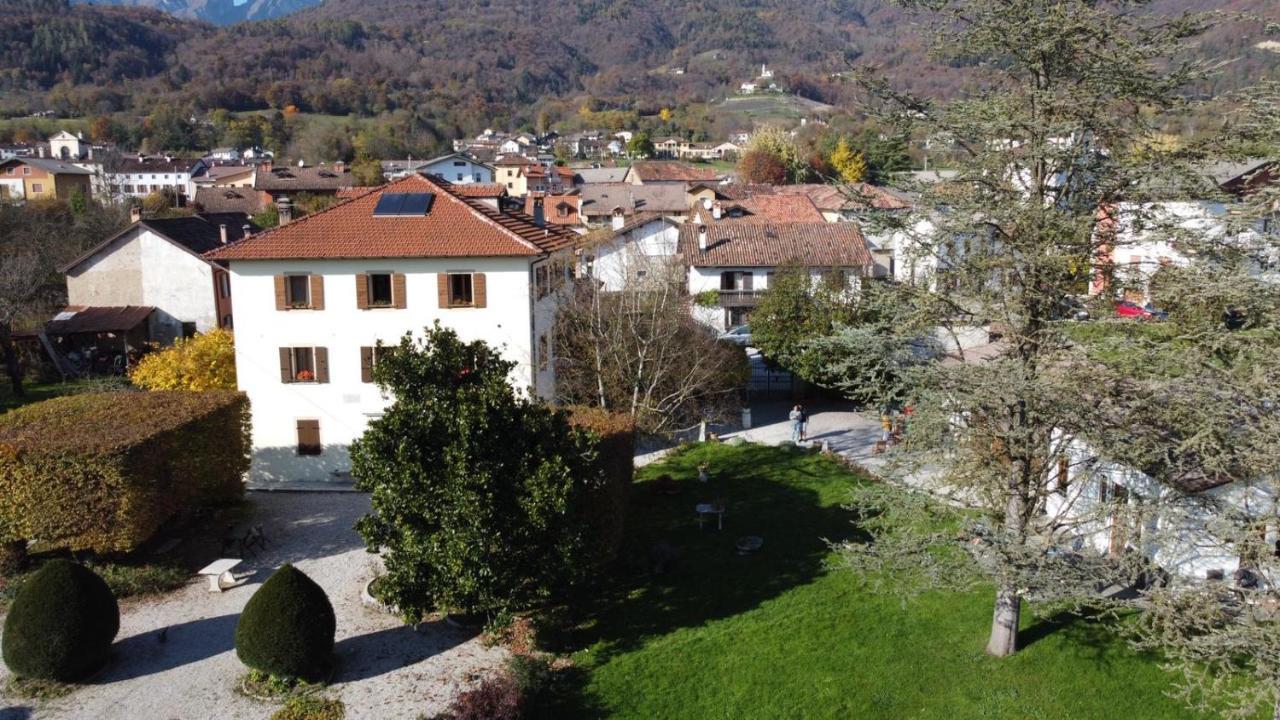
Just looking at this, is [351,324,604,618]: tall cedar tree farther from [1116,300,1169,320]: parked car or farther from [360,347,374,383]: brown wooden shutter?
[360,347,374,383]: brown wooden shutter

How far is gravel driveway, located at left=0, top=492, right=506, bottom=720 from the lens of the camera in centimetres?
1452

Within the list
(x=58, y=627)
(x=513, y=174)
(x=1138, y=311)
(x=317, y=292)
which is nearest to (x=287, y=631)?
(x=58, y=627)

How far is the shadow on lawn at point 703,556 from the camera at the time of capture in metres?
16.5

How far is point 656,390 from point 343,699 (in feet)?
56.6

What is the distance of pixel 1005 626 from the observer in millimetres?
14922

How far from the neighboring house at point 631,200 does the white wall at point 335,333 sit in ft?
155

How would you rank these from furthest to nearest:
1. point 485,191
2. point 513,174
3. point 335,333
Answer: point 513,174, point 485,191, point 335,333

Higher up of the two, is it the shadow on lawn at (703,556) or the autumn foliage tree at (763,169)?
the autumn foliage tree at (763,169)

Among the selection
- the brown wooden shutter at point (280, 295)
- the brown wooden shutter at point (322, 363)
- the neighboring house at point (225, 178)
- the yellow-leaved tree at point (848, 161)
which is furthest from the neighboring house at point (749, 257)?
the neighboring house at point (225, 178)

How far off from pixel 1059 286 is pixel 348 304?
1883cm

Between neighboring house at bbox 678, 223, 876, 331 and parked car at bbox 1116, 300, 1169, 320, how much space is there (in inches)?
1166

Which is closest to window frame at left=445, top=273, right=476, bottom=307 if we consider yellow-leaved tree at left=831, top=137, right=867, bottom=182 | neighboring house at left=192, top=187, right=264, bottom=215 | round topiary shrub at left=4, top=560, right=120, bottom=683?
round topiary shrub at left=4, top=560, right=120, bottom=683

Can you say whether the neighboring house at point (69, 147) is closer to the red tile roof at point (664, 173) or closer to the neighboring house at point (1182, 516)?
the red tile roof at point (664, 173)

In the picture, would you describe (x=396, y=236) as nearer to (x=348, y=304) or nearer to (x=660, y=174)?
(x=348, y=304)
